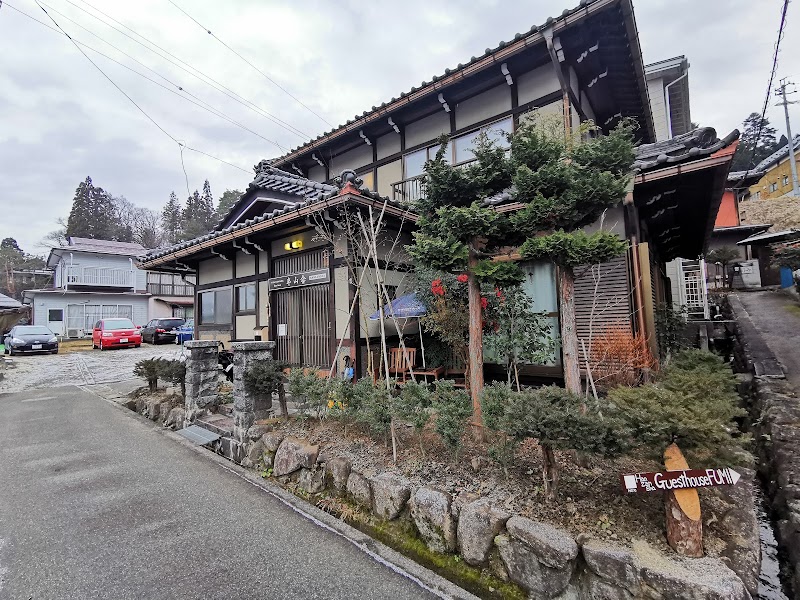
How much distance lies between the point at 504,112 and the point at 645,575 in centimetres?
724

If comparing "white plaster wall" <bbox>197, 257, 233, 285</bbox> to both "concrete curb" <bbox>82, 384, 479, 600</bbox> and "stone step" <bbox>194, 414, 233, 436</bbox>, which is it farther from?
"concrete curb" <bbox>82, 384, 479, 600</bbox>

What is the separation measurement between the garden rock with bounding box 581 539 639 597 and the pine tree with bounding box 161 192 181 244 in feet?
143

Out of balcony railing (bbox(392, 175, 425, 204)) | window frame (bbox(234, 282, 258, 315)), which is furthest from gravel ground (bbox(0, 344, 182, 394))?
balcony railing (bbox(392, 175, 425, 204))

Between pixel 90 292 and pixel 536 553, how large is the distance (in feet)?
106

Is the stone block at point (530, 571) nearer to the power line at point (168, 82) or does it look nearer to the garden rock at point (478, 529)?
the garden rock at point (478, 529)

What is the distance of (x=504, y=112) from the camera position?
23.1ft

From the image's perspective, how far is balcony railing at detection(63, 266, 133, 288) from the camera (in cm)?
2498

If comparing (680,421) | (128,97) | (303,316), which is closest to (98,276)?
(128,97)

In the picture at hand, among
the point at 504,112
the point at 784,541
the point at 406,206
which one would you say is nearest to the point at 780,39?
the point at 504,112

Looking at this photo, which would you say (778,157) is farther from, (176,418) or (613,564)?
(176,418)

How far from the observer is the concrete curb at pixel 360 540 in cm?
245

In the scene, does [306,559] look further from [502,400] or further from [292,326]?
[292,326]

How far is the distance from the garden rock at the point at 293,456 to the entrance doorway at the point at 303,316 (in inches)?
112

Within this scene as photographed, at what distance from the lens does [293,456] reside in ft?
13.5
